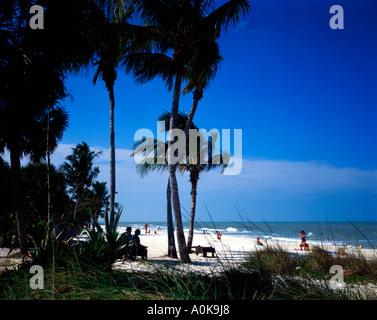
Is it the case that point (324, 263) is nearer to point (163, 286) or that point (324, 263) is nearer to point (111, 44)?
point (163, 286)

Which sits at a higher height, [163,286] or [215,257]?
[163,286]

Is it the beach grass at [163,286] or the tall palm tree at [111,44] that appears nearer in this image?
the beach grass at [163,286]

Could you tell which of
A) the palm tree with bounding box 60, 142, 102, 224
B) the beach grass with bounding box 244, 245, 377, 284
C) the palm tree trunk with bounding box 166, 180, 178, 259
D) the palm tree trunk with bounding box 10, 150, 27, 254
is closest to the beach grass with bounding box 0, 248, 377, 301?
the beach grass with bounding box 244, 245, 377, 284

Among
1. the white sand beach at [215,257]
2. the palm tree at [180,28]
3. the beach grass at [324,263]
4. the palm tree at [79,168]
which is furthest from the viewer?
the palm tree at [79,168]

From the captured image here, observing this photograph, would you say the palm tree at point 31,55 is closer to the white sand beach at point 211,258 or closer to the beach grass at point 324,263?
the white sand beach at point 211,258

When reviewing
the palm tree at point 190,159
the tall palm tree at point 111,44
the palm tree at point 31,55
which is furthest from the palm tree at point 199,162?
the palm tree at point 31,55

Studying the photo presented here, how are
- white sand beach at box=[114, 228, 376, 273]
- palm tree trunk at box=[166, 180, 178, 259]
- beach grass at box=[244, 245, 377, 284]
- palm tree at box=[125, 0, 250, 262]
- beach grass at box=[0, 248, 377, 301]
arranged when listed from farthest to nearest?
palm tree trunk at box=[166, 180, 178, 259] < palm tree at box=[125, 0, 250, 262] < beach grass at box=[244, 245, 377, 284] < white sand beach at box=[114, 228, 376, 273] < beach grass at box=[0, 248, 377, 301]

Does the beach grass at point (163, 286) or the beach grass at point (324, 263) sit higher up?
the beach grass at point (163, 286)

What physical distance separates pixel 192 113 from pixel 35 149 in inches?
300

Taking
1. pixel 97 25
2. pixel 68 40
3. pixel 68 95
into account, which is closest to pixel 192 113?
pixel 97 25

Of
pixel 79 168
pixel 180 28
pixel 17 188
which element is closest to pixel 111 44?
pixel 180 28

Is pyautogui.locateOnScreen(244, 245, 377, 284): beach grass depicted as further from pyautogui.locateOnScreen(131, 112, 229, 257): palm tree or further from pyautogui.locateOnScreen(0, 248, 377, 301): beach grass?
pyautogui.locateOnScreen(131, 112, 229, 257): palm tree

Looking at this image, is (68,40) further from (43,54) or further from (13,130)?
(13,130)

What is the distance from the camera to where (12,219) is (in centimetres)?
1372
